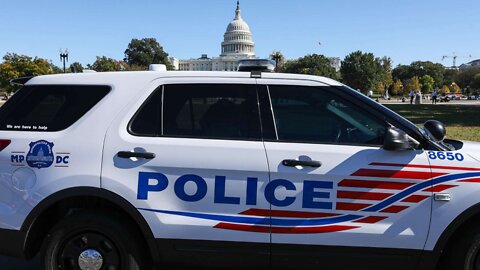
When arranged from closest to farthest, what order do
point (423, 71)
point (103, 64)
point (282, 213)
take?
1. point (282, 213)
2. point (103, 64)
3. point (423, 71)

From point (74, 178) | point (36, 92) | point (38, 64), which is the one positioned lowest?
point (74, 178)

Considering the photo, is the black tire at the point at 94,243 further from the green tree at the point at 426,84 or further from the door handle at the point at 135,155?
the green tree at the point at 426,84

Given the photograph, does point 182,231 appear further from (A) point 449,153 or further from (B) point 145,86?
(A) point 449,153

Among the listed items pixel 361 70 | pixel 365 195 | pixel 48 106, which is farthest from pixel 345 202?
pixel 361 70

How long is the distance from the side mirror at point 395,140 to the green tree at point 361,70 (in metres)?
100

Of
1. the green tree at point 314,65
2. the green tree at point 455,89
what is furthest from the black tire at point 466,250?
the green tree at point 455,89

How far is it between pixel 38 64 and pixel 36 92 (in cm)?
8697

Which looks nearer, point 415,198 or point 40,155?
point 415,198

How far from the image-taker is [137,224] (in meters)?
3.29

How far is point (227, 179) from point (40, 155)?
4.59 feet

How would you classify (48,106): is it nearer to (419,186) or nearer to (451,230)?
(419,186)

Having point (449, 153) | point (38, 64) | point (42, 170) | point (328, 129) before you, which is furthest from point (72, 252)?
point (38, 64)

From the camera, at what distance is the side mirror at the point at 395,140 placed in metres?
3.03

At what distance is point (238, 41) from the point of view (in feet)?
401
